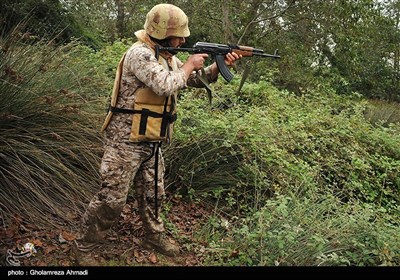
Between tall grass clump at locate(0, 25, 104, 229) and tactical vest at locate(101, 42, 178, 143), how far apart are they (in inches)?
36.9

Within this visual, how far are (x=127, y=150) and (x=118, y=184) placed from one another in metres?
0.28

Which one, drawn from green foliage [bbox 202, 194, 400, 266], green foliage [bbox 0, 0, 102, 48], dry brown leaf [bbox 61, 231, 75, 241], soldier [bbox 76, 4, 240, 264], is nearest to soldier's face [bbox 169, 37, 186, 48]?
soldier [bbox 76, 4, 240, 264]

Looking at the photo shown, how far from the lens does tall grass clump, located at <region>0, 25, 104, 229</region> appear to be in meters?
4.05

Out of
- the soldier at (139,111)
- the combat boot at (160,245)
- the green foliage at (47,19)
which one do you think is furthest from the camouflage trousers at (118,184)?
the green foliage at (47,19)

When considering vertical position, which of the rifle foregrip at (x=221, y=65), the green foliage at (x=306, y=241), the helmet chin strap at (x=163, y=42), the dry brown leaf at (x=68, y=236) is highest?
the helmet chin strap at (x=163, y=42)

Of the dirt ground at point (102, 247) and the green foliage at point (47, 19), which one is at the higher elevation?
the green foliage at point (47, 19)

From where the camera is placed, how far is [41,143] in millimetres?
4332

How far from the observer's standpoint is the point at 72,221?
4.18 m

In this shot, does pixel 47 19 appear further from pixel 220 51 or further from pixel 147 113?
pixel 147 113

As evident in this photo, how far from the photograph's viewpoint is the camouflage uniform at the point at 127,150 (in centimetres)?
339

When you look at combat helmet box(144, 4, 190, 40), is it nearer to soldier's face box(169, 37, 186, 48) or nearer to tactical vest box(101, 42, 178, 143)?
soldier's face box(169, 37, 186, 48)

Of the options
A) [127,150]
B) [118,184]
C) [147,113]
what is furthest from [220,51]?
[118,184]

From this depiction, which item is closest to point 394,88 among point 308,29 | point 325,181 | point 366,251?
point 308,29

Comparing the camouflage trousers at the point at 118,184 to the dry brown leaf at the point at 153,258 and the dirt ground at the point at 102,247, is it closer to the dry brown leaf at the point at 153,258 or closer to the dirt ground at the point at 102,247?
the dirt ground at the point at 102,247
